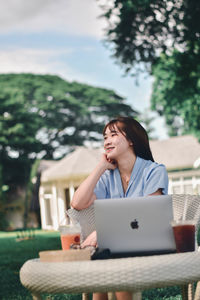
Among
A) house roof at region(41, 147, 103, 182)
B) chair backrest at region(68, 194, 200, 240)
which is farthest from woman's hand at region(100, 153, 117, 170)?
house roof at region(41, 147, 103, 182)

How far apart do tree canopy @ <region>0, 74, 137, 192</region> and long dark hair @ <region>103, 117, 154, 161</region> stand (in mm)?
27306

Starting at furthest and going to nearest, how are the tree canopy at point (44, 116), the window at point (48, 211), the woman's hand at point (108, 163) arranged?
the tree canopy at point (44, 116) → the window at point (48, 211) → the woman's hand at point (108, 163)

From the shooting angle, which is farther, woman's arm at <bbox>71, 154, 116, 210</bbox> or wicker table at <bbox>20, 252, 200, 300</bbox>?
woman's arm at <bbox>71, 154, 116, 210</bbox>

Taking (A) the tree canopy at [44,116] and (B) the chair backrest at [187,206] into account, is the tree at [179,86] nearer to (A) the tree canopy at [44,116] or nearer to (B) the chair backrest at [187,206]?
(B) the chair backrest at [187,206]

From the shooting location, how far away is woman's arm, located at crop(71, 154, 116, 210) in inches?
109

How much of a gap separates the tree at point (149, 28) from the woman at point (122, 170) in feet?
29.3

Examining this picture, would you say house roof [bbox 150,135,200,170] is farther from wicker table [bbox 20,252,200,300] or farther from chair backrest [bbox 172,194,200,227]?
wicker table [bbox 20,252,200,300]

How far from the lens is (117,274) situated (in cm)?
181

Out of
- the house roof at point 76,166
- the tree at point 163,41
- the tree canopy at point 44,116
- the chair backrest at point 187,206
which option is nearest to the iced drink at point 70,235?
the chair backrest at point 187,206

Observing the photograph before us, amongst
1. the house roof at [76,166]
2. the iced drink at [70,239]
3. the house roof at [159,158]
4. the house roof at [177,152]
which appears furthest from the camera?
the house roof at [76,166]

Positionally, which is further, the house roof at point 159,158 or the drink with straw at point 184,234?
the house roof at point 159,158

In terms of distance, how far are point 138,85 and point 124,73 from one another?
527 mm

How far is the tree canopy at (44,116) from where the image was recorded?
3036 centimetres

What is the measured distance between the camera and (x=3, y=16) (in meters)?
43.3
